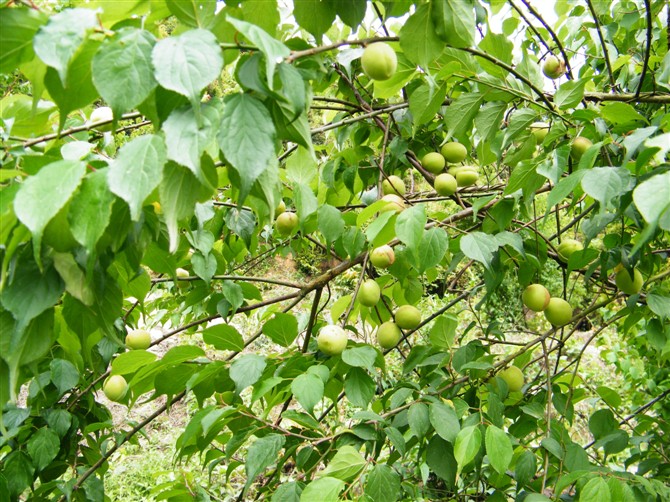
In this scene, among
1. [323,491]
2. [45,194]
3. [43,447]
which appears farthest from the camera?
[43,447]

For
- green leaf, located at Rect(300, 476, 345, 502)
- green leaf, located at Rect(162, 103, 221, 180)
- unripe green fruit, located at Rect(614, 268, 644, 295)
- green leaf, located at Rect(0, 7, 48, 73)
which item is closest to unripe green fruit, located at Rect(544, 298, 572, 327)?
unripe green fruit, located at Rect(614, 268, 644, 295)

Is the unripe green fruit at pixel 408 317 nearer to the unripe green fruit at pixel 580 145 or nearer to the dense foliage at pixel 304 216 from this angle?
the dense foliage at pixel 304 216

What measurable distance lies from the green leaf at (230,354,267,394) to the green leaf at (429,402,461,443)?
1.00 feet

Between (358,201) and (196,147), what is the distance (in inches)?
44.0

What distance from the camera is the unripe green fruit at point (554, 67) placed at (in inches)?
51.5

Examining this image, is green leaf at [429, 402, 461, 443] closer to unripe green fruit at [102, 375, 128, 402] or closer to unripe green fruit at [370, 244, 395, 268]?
unripe green fruit at [370, 244, 395, 268]

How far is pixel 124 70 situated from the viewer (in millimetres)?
445

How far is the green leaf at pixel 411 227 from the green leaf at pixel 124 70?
0.45 meters

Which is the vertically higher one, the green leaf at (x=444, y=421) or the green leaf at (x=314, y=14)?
the green leaf at (x=314, y=14)

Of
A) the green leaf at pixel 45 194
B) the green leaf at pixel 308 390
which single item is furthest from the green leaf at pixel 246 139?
the green leaf at pixel 308 390

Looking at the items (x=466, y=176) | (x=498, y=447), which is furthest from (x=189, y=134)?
(x=466, y=176)

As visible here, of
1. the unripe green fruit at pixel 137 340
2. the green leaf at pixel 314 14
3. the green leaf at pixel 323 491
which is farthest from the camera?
the unripe green fruit at pixel 137 340

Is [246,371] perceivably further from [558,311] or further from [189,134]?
[558,311]

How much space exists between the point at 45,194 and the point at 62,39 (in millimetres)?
126
